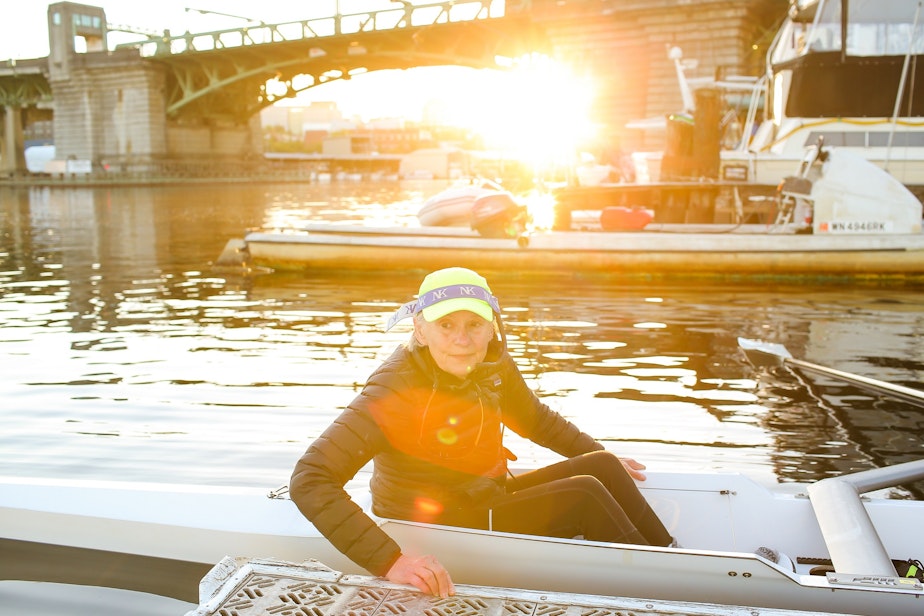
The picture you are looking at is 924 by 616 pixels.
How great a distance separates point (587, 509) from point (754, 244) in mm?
10326

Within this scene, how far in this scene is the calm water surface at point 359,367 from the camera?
6059 millimetres

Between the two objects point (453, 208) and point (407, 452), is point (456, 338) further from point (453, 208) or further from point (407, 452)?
point (453, 208)

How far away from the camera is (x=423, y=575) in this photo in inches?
118

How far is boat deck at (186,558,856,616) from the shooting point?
9.37 feet

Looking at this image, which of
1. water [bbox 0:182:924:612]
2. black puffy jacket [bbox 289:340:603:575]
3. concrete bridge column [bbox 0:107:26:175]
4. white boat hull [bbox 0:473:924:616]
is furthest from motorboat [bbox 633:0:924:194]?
concrete bridge column [bbox 0:107:26:175]

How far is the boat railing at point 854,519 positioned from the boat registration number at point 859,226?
931 cm

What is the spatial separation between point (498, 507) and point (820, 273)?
1099cm

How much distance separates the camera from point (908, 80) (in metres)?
16.9

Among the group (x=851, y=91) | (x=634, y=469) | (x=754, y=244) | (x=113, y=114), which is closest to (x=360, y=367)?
(x=634, y=469)

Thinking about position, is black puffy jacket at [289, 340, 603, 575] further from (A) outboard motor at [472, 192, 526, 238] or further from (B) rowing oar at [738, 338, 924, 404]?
(A) outboard motor at [472, 192, 526, 238]

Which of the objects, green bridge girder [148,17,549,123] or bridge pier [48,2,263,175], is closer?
green bridge girder [148,17,549,123]

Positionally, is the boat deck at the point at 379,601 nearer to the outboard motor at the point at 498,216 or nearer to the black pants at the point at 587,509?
the black pants at the point at 587,509

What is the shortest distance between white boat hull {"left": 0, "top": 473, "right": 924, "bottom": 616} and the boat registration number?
31.1 feet

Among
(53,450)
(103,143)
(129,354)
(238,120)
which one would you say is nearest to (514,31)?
(238,120)
